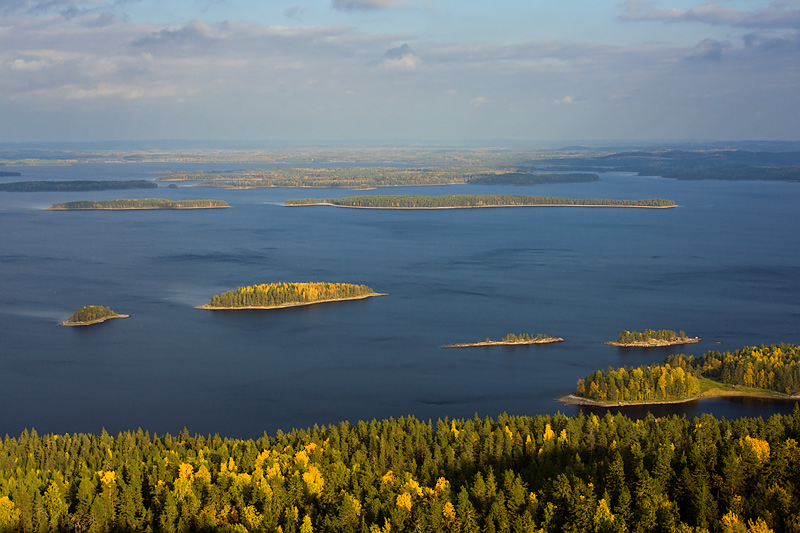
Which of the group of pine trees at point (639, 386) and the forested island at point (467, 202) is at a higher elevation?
the forested island at point (467, 202)

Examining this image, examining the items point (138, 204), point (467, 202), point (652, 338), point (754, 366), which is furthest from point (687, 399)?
point (138, 204)

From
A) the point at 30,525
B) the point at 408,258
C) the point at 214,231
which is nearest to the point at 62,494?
the point at 30,525

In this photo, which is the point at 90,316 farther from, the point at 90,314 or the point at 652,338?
the point at 652,338

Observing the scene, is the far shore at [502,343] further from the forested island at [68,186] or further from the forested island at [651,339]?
the forested island at [68,186]

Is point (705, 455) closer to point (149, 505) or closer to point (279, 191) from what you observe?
point (149, 505)

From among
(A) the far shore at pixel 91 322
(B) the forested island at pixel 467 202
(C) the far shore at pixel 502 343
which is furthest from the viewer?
(B) the forested island at pixel 467 202

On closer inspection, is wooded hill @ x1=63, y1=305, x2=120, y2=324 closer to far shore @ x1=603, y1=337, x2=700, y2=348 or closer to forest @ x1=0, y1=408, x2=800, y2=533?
forest @ x1=0, y1=408, x2=800, y2=533

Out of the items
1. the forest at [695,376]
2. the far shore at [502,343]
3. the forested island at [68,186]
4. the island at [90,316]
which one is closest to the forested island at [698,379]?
the forest at [695,376]

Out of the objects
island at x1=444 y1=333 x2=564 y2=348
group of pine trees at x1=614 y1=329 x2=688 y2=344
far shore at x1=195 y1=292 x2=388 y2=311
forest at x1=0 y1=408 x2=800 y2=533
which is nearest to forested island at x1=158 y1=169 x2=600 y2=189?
far shore at x1=195 y1=292 x2=388 y2=311
